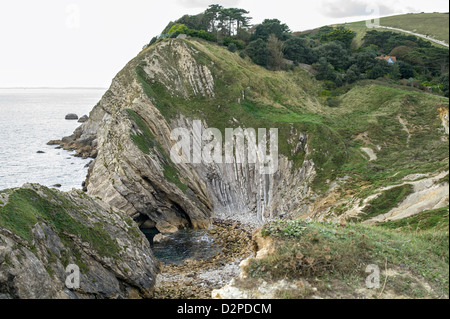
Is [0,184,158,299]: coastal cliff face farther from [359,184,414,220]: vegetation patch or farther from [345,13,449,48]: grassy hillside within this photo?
[345,13,449,48]: grassy hillside

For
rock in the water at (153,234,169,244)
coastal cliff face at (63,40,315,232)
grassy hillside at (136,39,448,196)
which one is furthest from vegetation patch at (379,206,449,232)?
rock in the water at (153,234,169,244)

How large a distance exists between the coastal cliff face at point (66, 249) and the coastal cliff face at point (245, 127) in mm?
10911

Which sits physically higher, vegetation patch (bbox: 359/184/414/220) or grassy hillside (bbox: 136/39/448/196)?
grassy hillside (bbox: 136/39/448/196)

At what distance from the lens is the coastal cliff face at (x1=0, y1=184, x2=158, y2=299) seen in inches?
673

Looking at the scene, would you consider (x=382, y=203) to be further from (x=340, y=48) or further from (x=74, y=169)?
(x=340, y=48)

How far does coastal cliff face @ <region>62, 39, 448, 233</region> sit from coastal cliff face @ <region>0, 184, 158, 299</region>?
35.8ft

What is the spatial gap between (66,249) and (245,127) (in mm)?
30740

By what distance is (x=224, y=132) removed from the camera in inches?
1847

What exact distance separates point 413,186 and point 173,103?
108ft

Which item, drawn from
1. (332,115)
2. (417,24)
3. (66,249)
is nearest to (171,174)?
(66,249)

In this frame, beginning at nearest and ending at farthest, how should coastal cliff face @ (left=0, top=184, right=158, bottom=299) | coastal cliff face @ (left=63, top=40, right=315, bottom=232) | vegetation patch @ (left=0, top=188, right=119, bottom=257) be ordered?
coastal cliff face @ (left=0, top=184, right=158, bottom=299) → vegetation patch @ (left=0, top=188, right=119, bottom=257) → coastal cliff face @ (left=63, top=40, right=315, bottom=232)

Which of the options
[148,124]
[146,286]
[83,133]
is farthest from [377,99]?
[83,133]

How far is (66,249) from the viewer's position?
2080 cm

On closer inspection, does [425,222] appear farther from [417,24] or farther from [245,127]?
[417,24]
